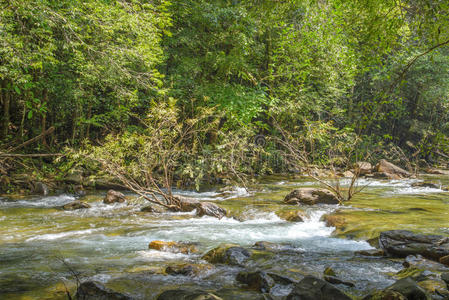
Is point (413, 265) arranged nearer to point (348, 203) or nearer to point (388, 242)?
point (388, 242)

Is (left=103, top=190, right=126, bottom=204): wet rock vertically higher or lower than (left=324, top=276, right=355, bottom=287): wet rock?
higher

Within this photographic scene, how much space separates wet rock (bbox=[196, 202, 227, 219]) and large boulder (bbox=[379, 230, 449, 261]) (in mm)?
4259

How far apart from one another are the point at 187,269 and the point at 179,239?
82.8 inches

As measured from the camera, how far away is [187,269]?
4422mm

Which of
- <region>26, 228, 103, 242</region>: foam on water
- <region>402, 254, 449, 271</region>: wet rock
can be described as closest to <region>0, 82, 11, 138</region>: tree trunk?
<region>26, 228, 103, 242</region>: foam on water

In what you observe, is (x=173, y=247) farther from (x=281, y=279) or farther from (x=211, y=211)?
(x=211, y=211)

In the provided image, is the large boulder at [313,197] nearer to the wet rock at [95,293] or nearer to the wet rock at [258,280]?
the wet rock at [258,280]

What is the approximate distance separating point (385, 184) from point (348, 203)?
603 cm

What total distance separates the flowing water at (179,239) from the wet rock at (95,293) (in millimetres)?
288

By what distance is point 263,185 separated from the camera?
46.2ft

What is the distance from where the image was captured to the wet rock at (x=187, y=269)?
438cm

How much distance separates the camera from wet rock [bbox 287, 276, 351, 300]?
308 cm

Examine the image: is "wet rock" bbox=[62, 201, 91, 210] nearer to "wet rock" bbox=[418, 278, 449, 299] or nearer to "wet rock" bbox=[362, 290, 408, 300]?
"wet rock" bbox=[362, 290, 408, 300]

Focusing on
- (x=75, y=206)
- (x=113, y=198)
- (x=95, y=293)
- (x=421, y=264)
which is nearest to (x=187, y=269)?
(x=95, y=293)
